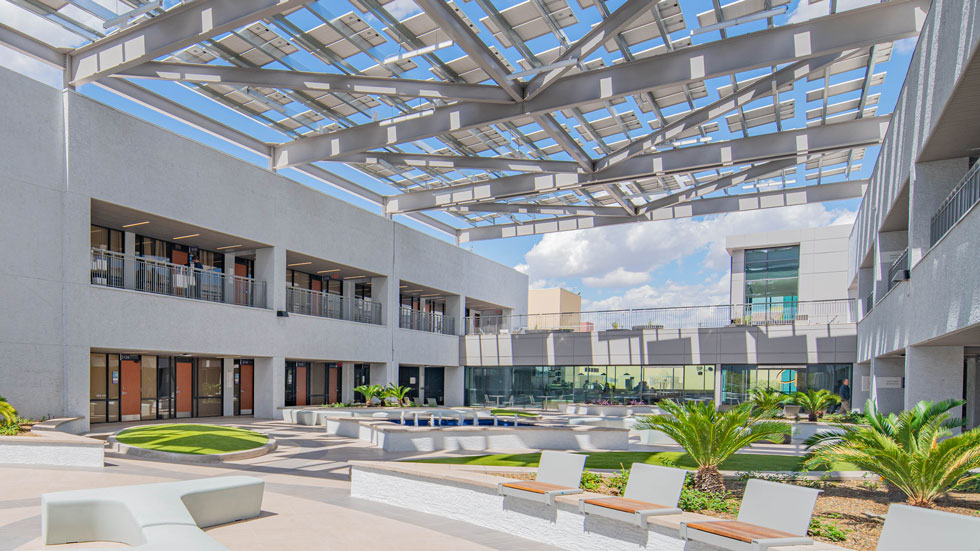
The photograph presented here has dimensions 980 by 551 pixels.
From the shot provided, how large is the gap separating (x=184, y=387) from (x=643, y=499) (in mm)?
23171

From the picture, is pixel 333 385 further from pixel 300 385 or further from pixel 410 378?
pixel 410 378

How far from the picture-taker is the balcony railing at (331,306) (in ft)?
97.3

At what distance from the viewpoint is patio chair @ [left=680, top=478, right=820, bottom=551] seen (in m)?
5.79

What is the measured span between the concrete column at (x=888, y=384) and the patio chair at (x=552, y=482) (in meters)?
15.1

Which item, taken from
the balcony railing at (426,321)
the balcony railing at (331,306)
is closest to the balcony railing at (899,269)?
the balcony railing at (331,306)

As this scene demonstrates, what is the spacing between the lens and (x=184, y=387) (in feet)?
87.1

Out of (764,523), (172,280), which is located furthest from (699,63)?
(172,280)

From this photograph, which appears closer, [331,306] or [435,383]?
[331,306]

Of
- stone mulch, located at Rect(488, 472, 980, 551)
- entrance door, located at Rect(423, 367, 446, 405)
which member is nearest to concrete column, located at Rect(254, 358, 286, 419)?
entrance door, located at Rect(423, 367, 446, 405)

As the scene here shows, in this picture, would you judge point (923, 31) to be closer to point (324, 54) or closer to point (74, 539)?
point (324, 54)

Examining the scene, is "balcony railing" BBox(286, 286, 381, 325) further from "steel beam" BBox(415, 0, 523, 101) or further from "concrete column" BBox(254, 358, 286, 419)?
"steel beam" BBox(415, 0, 523, 101)

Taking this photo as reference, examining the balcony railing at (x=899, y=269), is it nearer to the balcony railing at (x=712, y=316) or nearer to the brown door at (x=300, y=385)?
the balcony railing at (x=712, y=316)

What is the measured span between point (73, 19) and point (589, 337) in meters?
26.5

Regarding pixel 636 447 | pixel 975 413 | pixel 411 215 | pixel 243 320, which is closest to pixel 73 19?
pixel 243 320
